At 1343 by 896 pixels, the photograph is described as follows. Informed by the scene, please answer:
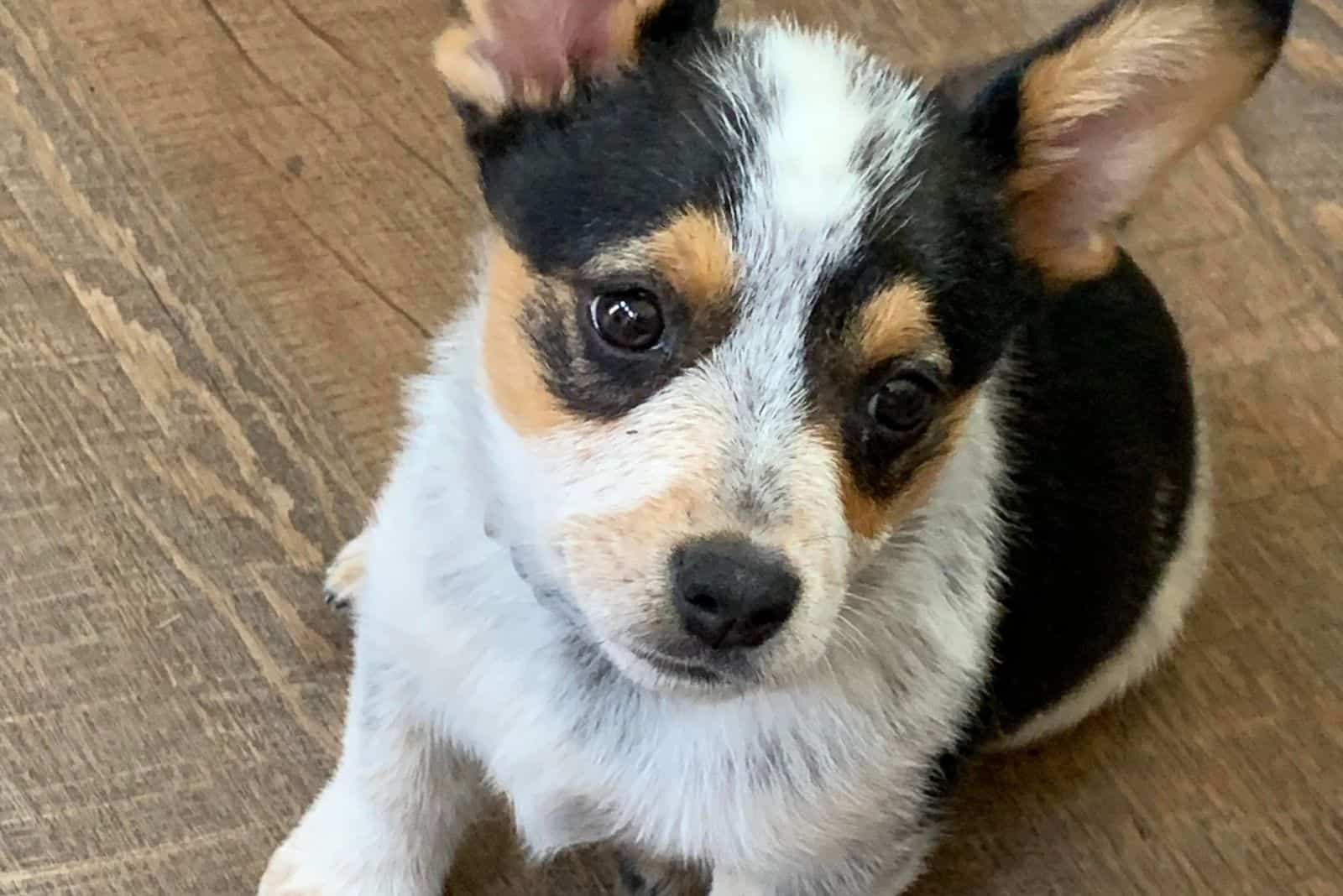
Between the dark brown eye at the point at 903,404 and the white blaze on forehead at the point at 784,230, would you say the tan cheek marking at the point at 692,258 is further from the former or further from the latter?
the dark brown eye at the point at 903,404

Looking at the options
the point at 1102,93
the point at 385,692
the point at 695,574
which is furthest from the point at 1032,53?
the point at 385,692

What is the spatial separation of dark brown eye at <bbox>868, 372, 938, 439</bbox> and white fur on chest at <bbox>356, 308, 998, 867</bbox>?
21cm

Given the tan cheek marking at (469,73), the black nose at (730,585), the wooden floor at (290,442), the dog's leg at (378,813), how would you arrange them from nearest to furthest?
the black nose at (730,585)
the tan cheek marking at (469,73)
the dog's leg at (378,813)
the wooden floor at (290,442)

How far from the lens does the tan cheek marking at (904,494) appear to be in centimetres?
186

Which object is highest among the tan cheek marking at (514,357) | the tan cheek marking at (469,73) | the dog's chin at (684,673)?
the tan cheek marking at (469,73)

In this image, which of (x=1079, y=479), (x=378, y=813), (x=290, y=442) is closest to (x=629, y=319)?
(x=1079, y=479)

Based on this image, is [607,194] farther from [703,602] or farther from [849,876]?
[849,876]

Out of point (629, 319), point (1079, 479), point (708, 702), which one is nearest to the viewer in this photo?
point (629, 319)

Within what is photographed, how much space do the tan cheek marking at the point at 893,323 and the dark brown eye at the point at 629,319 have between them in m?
0.22

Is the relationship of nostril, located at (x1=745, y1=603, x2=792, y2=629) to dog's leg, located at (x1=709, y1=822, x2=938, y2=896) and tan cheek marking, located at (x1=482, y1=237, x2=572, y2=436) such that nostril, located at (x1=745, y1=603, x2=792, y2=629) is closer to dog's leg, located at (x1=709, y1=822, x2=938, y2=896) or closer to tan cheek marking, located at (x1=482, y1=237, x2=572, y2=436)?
tan cheek marking, located at (x1=482, y1=237, x2=572, y2=436)

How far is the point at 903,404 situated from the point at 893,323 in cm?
12

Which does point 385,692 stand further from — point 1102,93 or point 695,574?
point 1102,93

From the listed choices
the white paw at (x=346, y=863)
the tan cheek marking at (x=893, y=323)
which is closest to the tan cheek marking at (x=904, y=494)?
the tan cheek marking at (x=893, y=323)

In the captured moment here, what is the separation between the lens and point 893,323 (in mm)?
1783
